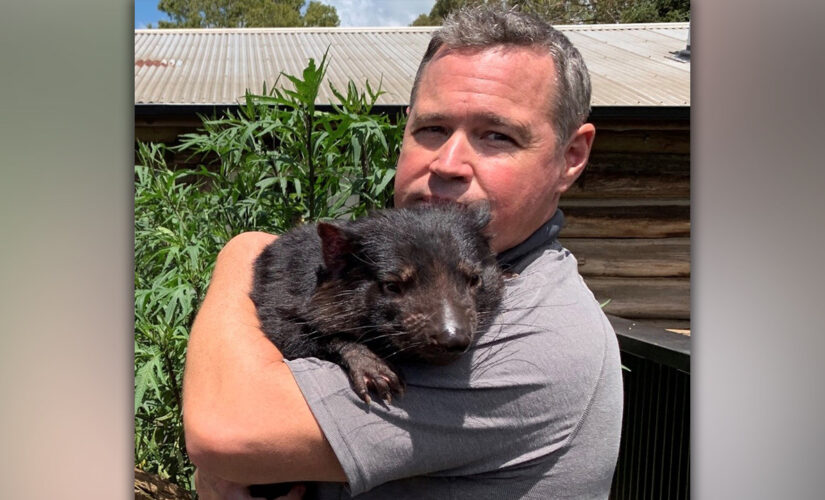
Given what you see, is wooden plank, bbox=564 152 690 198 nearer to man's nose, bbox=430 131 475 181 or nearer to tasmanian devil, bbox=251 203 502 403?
man's nose, bbox=430 131 475 181

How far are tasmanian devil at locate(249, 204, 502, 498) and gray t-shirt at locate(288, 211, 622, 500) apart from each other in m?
0.05

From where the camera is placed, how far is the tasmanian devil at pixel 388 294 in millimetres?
1361

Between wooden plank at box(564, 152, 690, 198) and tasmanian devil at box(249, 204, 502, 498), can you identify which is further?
wooden plank at box(564, 152, 690, 198)

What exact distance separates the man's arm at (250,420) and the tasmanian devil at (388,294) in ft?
0.40

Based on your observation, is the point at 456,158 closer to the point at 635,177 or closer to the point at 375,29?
the point at 375,29

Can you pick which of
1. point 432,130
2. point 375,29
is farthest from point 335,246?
point 375,29

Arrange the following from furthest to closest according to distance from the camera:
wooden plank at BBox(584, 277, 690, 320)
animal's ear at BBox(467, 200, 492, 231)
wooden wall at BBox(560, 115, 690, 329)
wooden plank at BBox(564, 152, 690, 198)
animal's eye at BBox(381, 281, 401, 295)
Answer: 1. wooden plank at BBox(564, 152, 690, 198)
2. wooden wall at BBox(560, 115, 690, 329)
3. wooden plank at BBox(584, 277, 690, 320)
4. animal's ear at BBox(467, 200, 492, 231)
5. animal's eye at BBox(381, 281, 401, 295)

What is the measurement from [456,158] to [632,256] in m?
1.60

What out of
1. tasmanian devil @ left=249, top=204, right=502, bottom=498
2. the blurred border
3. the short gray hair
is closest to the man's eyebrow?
the short gray hair

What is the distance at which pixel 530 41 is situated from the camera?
175cm

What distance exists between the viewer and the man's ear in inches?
72.9
